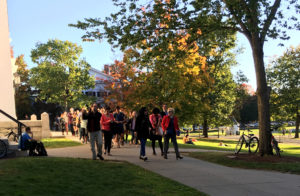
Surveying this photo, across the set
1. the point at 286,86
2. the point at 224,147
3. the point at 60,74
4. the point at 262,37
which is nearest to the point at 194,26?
the point at 262,37

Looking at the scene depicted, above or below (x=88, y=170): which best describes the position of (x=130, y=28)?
above

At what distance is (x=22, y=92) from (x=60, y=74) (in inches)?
357

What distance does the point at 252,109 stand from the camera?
8969 centimetres

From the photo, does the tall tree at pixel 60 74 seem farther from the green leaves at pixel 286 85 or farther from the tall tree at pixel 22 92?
the green leaves at pixel 286 85

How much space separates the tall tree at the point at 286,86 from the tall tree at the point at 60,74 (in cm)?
3108

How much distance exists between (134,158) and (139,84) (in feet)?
42.3

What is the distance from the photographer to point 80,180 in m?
8.95

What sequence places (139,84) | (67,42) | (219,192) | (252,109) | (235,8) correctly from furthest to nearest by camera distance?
(252,109), (67,42), (139,84), (235,8), (219,192)

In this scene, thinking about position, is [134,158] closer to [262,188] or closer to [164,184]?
[164,184]

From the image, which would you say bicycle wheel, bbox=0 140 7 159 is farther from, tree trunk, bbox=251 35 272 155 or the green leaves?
the green leaves

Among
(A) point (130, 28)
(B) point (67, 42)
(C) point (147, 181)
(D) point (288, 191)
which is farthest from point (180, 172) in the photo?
(B) point (67, 42)

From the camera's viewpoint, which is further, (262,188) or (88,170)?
(88,170)

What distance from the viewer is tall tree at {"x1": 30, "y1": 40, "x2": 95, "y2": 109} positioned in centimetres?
6225

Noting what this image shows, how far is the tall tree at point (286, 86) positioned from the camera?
4544 cm
